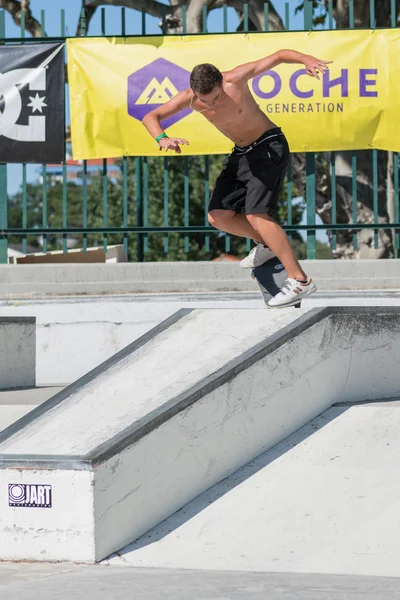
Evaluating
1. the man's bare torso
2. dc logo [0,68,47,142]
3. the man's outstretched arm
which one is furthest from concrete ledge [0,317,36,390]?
dc logo [0,68,47,142]

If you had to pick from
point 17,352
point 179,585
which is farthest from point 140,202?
point 179,585

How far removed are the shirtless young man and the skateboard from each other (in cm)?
12

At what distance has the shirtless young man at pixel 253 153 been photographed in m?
5.46

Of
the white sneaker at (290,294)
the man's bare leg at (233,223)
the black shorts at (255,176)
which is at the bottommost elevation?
the white sneaker at (290,294)

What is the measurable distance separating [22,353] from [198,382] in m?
2.31

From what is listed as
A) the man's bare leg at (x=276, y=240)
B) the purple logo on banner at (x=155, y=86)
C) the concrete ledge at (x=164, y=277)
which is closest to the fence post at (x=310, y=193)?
the concrete ledge at (x=164, y=277)

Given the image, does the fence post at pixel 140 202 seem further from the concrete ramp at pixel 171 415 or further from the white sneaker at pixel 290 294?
the concrete ramp at pixel 171 415

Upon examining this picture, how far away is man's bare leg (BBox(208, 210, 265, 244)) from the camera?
5.73 m

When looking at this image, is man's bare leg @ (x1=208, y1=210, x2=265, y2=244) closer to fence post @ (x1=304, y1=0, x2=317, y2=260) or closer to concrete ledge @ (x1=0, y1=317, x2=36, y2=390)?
concrete ledge @ (x1=0, y1=317, x2=36, y2=390)

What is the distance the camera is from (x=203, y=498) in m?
4.31

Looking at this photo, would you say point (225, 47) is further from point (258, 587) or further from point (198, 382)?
point (258, 587)

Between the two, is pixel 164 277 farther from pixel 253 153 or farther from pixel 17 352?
pixel 253 153

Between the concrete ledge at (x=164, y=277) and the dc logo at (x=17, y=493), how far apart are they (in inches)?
166

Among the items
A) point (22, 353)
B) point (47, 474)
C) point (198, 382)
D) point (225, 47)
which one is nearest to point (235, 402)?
point (198, 382)
